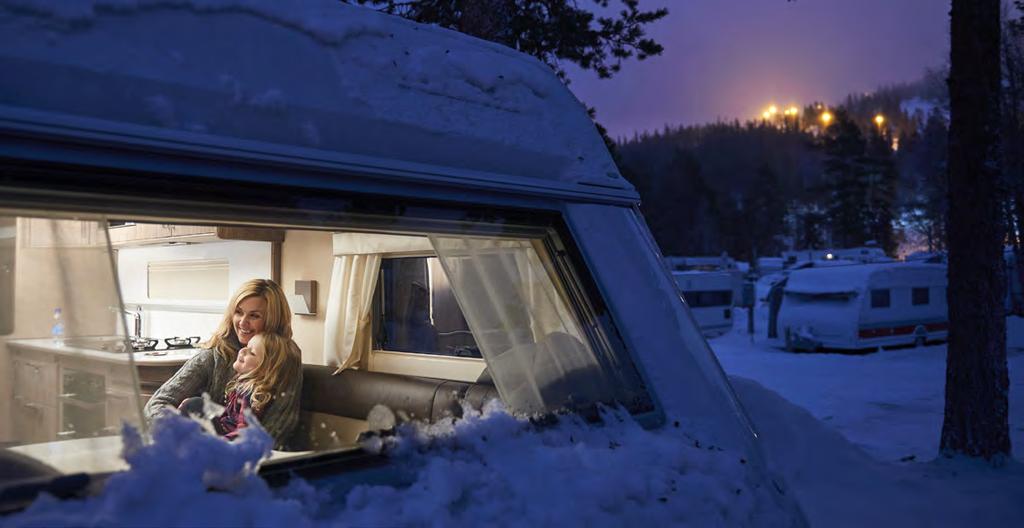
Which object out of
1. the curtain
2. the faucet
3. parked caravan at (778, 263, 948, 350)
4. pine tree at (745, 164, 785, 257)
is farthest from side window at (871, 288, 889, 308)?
pine tree at (745, 164, 785, 257)

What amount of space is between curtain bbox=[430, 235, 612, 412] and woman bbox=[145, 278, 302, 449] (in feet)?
5.24

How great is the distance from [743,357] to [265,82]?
51.4 ft

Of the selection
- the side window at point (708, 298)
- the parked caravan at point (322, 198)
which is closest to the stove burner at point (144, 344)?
the parked caravan at point (322, 198)

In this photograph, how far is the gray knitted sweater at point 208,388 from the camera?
11.6ft

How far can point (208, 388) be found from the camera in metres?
3.82

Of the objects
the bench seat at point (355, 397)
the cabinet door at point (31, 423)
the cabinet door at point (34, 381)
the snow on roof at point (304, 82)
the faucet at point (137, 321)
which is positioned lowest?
the bench seat at point (355, 397)

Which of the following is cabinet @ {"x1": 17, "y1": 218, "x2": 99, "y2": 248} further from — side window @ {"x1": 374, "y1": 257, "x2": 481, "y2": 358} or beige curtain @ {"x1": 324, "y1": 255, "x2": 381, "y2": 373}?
beige curtain @ {"x1": 324, "y1": 255, "x2": 381, "y2": 373}

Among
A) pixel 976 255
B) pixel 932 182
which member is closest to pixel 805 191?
pixel 932 182

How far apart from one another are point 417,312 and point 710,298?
16.5 meters

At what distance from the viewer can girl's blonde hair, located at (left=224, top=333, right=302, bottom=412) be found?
3.54 metres

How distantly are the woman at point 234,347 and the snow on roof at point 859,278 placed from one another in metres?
15.6

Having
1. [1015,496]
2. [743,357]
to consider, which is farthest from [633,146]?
[1015,496]

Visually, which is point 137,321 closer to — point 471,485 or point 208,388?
point 208,388

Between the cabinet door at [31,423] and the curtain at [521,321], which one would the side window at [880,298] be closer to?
the curtain at [521,321]
